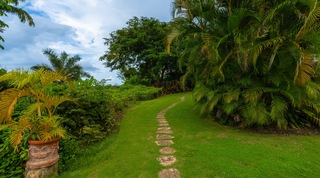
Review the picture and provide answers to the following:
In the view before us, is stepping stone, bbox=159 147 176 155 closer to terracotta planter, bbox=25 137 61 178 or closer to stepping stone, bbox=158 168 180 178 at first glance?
stepping stone, bbox=158 168 180 178

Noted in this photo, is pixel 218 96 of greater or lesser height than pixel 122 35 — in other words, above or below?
below

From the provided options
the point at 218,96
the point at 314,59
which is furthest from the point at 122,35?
the point at 314,59

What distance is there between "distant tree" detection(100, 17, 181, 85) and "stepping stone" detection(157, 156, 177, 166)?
500 inches

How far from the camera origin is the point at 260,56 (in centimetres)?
509

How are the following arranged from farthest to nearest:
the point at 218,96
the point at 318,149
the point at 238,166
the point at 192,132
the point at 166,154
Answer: the point at 218,96
the point at 192,132
the point at 318,149
the point at 166,154
the point at 238,166

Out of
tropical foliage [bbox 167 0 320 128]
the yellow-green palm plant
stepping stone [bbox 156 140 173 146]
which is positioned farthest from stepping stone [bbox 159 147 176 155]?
tropical foliage [bbox 167 0 320 128]

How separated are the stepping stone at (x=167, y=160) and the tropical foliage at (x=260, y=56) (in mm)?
2465

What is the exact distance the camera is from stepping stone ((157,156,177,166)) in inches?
135

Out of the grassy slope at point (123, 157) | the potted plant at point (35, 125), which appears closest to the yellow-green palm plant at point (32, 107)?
the potted plant at point (35, 125)

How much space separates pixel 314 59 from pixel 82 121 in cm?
595

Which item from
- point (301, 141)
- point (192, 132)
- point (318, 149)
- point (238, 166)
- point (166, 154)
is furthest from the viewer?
point (192, 132)

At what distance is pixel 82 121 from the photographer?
4.91 m

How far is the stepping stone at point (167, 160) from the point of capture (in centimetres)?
344

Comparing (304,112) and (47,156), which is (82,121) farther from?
(304,112)
